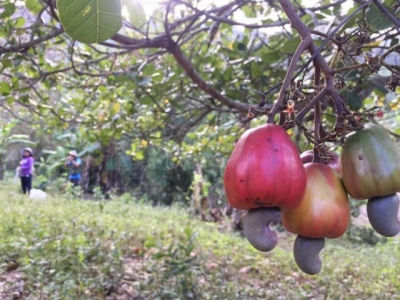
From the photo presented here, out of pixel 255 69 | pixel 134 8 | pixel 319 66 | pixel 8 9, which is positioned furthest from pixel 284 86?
pixel 255 69

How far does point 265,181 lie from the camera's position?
1.86 ft

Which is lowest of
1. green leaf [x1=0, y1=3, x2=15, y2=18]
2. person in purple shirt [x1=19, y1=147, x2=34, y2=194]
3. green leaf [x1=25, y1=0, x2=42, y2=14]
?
green leaf [x1=0, y1=3, x2=15, y2=18]

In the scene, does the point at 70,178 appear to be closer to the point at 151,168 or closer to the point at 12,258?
the point at 151,168

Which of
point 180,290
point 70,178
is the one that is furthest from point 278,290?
point 70,178

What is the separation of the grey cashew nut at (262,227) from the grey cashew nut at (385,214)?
0.14 meters

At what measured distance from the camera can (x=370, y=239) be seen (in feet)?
26.1

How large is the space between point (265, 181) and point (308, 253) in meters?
0.14

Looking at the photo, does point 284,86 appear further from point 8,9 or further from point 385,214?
point 8,9

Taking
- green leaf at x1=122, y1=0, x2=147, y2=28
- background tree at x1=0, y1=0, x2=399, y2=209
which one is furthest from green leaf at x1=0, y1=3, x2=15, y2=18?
green leaf at x1=122, y1=0, x2=147, y2=28

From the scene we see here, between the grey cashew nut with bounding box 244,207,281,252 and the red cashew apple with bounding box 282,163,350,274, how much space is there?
0.03 meters

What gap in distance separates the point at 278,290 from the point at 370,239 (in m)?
4.83

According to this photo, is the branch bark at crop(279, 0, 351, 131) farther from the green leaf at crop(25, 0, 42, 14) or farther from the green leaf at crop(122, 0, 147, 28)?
the green leaf at crop(25, 0, 42, 14)

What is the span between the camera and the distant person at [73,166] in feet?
31.6

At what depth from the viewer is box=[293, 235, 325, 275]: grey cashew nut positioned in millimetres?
622
